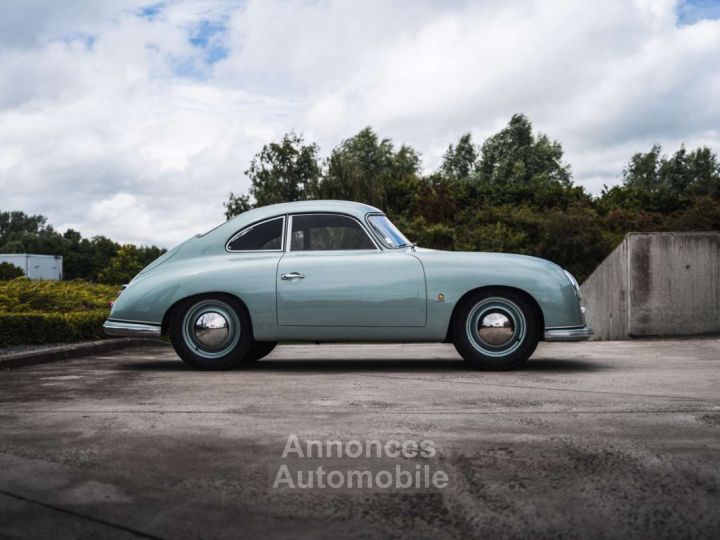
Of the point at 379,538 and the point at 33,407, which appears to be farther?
the point at 33,407

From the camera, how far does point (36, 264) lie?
42.1 m

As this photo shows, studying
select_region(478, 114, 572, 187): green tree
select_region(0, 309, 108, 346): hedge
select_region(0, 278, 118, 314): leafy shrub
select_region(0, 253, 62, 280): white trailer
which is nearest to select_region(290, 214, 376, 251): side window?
select_region(0, 309, 108, 346): hedge

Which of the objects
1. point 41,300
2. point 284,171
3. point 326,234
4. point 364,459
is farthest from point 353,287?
point 284,171

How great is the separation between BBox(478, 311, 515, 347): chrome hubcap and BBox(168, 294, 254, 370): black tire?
6.76 ft

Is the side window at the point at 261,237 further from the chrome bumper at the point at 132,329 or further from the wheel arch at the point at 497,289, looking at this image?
the wheel arch at the point at 497,289

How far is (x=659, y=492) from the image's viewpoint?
3162 mm

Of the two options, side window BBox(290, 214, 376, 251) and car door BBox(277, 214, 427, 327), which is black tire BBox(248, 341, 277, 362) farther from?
side window BBox(290, 214, 376, 251)

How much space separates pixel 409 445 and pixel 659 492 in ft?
4.02

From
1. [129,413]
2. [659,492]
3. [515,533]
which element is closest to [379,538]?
[515,533]

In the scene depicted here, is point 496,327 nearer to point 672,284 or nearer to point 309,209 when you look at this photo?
point 309,209

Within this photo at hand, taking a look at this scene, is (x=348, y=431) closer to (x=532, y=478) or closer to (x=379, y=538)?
(x=532, y=478)

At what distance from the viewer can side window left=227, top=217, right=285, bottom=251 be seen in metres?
8.03

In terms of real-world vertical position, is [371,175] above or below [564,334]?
above

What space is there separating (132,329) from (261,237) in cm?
144
